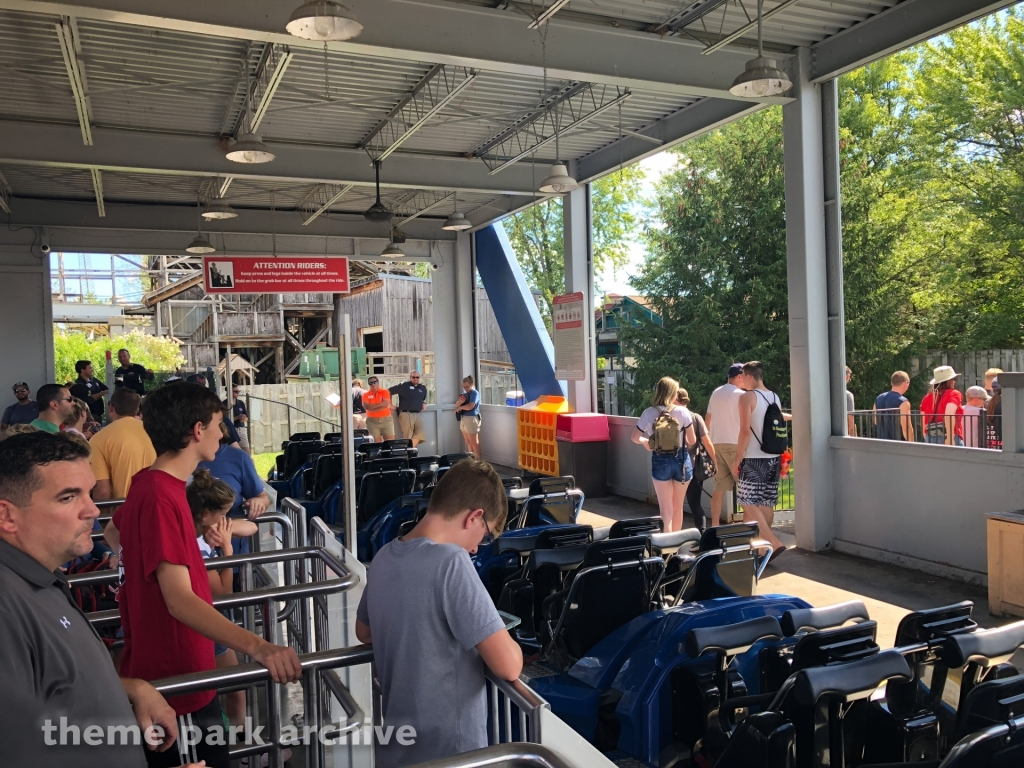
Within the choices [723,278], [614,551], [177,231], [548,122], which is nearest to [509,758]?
[614,551]

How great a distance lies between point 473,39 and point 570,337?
537cm

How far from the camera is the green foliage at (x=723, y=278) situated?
2086 centimetres

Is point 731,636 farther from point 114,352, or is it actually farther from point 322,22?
point 114,352

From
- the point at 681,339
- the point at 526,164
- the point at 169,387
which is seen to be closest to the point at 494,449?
the point at 526,164

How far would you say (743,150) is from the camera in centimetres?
2167

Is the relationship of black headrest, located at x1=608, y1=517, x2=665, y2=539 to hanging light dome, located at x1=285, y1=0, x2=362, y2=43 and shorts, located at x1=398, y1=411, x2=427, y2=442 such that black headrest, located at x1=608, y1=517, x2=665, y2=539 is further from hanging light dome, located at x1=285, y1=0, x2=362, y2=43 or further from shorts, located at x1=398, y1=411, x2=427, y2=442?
shorts, located at x1=398, y1=411, x2=427, y2=442

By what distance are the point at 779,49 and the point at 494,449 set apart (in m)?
9.62

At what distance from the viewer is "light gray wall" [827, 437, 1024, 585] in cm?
637

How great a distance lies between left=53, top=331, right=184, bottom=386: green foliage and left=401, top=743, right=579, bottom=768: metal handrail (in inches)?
1002

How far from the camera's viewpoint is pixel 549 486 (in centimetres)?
643

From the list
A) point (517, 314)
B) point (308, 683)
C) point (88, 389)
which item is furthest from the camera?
point (517, 314)

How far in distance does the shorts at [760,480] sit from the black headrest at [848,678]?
4852mm

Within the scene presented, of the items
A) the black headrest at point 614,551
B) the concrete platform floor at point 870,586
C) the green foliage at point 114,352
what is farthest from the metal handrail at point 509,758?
the green foliage at point 114,352

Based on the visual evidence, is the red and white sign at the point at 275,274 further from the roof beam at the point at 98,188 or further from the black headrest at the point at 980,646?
the black headrest at the point at 980,646
